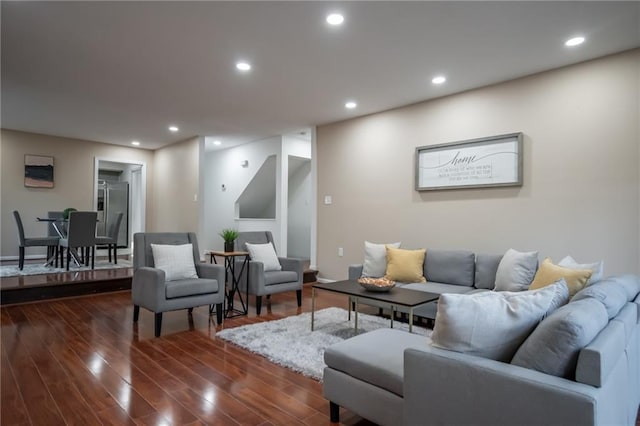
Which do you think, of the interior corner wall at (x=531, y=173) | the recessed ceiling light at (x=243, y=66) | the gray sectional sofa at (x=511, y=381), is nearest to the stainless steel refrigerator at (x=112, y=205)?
the recessed ceiling light at (x=243, y=66)

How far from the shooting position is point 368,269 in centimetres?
433

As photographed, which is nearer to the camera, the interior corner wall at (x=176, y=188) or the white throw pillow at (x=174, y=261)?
the white throw pillow at (x=174, y=261)

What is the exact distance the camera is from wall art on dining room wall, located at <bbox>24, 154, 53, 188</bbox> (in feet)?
23.7

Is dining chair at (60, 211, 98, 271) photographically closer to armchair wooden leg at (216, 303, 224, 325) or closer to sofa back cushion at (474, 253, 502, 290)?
armchair wooden leg at (216, 303, 224, 325)

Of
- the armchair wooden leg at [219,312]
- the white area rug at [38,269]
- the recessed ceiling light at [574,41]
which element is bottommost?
the armchair wooden leg at [219,312]

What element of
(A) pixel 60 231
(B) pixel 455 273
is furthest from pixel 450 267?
(A) pixel 60 231

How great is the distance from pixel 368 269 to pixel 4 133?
7.47 m

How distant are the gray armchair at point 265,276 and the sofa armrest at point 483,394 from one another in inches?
112

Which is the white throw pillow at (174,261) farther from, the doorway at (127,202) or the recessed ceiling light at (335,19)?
the doorway at (127,202)

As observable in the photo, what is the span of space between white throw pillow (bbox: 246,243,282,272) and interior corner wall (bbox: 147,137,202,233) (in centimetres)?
334

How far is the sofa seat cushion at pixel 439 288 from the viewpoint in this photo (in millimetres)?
3626

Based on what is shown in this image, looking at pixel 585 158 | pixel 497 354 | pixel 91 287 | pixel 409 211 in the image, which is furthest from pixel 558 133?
pixel 91 287

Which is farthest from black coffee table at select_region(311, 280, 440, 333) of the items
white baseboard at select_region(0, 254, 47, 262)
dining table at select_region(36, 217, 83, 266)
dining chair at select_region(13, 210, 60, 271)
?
white baseboard at select_region(0, 254, 47, 262)

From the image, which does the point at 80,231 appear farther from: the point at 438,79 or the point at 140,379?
the point at 438,79
